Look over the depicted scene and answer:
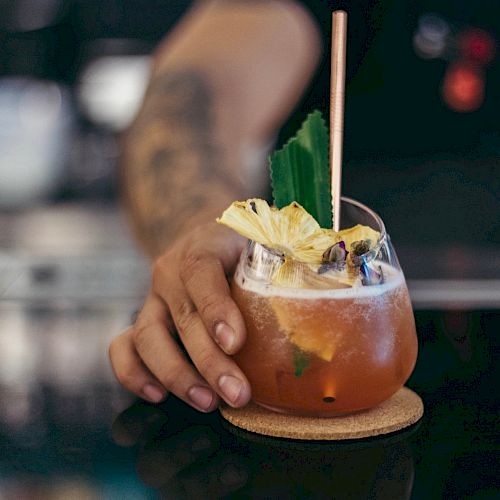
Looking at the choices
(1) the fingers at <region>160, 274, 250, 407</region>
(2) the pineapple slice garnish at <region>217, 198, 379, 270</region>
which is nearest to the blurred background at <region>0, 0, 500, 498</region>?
(1) the fingers at <region>160, 274, 250, 407</region>

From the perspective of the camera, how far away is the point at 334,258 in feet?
2.63

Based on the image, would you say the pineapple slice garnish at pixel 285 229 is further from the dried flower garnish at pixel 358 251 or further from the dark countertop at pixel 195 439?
the dark countertop at pixel 195 439

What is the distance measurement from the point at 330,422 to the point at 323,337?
0.29 ft

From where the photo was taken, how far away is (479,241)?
9.23 feet

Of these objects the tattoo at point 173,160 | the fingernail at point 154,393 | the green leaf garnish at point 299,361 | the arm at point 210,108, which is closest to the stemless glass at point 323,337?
the green leaf garnish at point 299,361

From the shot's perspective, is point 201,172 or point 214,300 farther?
point 201,172

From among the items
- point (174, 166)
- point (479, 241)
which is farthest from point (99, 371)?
A: point (479, 241)

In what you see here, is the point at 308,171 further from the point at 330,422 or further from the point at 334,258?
the point at 330,422

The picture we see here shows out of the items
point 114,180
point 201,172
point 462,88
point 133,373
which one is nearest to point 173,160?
point 201,172

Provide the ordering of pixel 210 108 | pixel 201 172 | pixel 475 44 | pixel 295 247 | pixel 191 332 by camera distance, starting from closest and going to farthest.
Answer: pixel 295 247
pixel 191 332
pixel 201 172
pixel 210 108
pixel 475 44

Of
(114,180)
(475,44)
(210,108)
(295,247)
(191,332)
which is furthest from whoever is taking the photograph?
(114,180)

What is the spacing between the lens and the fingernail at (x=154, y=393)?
3.05 feet

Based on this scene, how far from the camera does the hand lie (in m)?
0.85

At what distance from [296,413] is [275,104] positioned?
140cm
